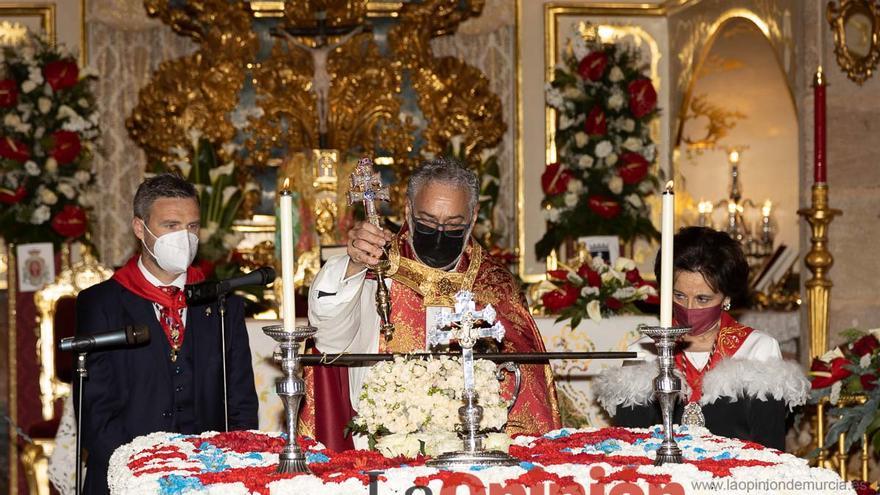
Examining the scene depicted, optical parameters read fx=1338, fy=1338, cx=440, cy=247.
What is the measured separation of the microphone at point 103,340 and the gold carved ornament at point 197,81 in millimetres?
6332

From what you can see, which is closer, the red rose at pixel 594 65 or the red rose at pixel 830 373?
the red rose at pixel 830 373

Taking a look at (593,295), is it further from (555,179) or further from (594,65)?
(594,65)

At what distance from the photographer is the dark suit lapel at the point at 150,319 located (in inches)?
181

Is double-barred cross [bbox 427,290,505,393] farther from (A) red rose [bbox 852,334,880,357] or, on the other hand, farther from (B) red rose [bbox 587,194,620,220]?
(B) red rose [bbox 587,194,620,220]

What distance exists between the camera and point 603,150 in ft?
31.6

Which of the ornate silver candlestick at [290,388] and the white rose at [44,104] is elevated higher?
the white rose at [44,104]

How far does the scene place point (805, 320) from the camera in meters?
7.88

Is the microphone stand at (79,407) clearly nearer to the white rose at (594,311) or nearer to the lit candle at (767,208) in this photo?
the white rose at (594,311)

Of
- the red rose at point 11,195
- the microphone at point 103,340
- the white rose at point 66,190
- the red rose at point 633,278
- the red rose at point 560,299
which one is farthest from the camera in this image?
the white rose at point 66,190

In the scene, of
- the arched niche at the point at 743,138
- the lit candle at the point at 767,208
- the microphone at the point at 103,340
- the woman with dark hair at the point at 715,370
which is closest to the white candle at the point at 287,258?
the microphone at the point at 103,340

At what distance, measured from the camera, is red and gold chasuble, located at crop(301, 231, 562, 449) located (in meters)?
4.60

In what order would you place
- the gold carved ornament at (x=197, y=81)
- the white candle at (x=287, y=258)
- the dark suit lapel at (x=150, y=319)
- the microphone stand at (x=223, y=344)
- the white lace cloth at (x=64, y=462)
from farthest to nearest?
the gold carved ornament at (x=197, y=81) → the white lace cloth at (x=64, y=462) → the dark suit lapel at (x=150, y=319) → the microphone stand at (x=223, y=344) → the white candle at (x=287, y=258)

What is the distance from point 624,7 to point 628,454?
7.73 m

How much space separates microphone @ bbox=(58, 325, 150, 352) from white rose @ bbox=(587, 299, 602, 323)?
3024mm
